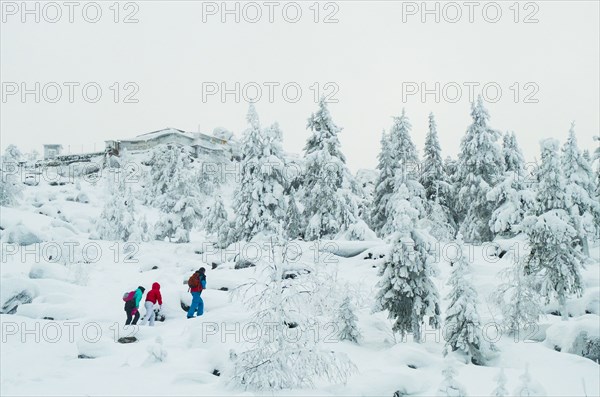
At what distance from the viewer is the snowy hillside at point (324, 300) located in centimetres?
955

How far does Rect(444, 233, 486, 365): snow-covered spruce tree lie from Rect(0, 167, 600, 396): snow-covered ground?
0.62 meters

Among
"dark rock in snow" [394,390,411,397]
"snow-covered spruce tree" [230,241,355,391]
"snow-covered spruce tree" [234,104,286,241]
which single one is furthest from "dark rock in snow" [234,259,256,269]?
"dark rock in snow" [394,390,411,397]

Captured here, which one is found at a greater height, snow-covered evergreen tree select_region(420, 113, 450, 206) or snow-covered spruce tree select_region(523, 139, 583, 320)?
snow-covered evergreen tree select_region(420, 113, 450, 206)

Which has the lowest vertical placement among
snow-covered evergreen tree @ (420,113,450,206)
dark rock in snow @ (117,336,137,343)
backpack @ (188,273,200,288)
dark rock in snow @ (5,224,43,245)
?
dark rock in snow @ (117,336,137,343)

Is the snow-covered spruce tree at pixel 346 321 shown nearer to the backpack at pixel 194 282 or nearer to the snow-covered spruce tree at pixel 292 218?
the backpack at pixel 194 282

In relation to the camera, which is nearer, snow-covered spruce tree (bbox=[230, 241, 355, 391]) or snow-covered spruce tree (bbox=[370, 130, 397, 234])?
snow-covered spruce tree (bbox=[230, 241, 355, 391])

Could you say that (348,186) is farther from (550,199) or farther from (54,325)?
(54,325)

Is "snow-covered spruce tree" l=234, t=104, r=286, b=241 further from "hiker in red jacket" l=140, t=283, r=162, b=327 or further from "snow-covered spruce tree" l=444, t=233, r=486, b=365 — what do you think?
"snow-covered spruce tree" l=444, t=233, r=486, b=365

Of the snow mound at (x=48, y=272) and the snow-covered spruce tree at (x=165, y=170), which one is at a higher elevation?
the snow-covered spruce tree at (x=165, y=170)

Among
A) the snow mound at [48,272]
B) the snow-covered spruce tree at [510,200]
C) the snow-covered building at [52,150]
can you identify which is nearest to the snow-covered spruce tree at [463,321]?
the snow mound at [48,272]

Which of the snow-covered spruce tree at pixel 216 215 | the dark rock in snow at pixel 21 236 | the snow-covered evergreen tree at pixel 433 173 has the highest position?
the snow-covered evergreen tree at pixel 433 173

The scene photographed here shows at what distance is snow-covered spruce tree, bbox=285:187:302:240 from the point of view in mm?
32812

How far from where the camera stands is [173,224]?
3972 cm

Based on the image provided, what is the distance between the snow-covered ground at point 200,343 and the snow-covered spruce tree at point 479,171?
1105cm
